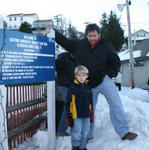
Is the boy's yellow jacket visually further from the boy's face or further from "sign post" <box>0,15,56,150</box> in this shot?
"sign post" <box>0,15,56,150</box>

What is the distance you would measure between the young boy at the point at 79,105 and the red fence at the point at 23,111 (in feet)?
3.96

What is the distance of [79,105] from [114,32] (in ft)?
137

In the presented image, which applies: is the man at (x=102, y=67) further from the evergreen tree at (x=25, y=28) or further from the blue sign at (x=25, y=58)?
the evergreen tree at (x=25, y=28)

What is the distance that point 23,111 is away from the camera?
18.4ft

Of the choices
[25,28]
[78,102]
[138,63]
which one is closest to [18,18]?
[25,28]

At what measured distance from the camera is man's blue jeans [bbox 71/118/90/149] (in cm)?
455

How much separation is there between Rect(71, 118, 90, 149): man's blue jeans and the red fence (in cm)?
124

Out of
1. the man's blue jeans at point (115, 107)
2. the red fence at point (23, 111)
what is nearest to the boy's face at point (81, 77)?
the man's blue jeans at point (115, 107)

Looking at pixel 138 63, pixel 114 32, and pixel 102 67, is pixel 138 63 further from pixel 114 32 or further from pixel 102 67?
pixel 102 67

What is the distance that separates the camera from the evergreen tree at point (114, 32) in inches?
1775

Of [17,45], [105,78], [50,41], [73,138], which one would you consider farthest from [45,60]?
[73,138]

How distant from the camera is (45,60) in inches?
193

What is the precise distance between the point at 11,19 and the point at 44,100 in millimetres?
97945

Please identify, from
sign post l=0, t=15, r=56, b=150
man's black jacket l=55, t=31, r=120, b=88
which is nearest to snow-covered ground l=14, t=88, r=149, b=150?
sign post l=0, t=15, r=56, b=150
